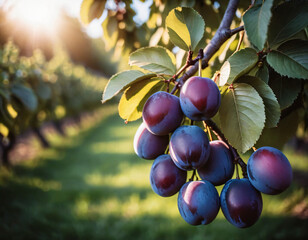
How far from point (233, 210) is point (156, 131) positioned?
0.84ft

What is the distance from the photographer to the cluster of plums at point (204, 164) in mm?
542

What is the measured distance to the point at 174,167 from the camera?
2.09 feet

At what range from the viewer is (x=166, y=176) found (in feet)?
2.06

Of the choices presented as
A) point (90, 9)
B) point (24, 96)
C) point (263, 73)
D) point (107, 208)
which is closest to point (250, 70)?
point (263, 73)

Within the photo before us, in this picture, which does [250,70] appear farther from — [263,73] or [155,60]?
[155,60]

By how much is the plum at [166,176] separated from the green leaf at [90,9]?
75cm

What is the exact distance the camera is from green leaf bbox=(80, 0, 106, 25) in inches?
41.0

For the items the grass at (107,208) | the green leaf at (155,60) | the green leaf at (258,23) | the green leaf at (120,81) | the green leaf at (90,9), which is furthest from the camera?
the grass at (107,208)

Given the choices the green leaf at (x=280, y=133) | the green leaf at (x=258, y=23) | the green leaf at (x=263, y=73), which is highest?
the green leaf at (x=258, y=23)

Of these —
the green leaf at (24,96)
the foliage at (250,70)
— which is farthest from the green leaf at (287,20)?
the green leaf at (24,96)

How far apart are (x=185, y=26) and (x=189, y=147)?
1.12 ft

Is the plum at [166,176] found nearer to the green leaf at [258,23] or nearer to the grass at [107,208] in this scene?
the green leaf at [258,23]

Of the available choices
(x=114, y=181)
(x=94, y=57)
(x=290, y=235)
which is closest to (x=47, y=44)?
(x=94, y=57)

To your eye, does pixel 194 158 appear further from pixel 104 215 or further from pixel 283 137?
pixel 104 215
